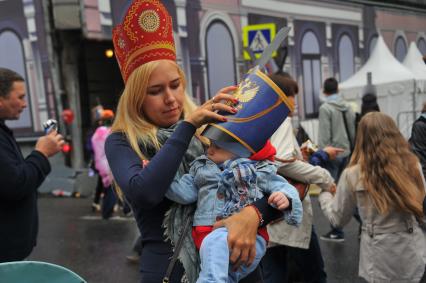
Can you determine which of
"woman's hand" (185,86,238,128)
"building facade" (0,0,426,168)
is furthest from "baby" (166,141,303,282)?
"building facade" (0,0,426,168)

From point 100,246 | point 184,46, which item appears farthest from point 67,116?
point 100,246

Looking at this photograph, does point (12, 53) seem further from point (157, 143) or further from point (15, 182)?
point (157, 143)

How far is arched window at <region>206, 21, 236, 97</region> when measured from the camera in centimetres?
1144

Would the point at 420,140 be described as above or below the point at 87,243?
above

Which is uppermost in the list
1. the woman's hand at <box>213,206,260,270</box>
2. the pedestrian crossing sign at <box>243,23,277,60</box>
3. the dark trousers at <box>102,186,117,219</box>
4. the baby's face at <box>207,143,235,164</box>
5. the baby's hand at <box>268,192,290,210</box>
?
the pedestrian crossing sign at <box>243,23,277,60</box>

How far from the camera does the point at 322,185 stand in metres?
3.40

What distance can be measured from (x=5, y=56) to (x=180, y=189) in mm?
9530

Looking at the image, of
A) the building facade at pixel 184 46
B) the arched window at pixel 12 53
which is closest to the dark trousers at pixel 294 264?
the building facade at pixel 184 46

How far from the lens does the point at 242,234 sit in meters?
1.66

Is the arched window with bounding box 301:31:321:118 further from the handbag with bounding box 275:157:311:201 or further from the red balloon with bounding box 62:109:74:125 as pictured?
the handbag with bounding box 275:157:311:201

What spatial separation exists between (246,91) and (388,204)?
5.59 ft

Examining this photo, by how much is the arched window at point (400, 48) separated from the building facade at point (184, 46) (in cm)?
155

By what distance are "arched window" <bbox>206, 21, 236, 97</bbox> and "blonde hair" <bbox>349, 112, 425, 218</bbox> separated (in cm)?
828

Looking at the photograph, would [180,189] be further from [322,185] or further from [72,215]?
[72,215]
